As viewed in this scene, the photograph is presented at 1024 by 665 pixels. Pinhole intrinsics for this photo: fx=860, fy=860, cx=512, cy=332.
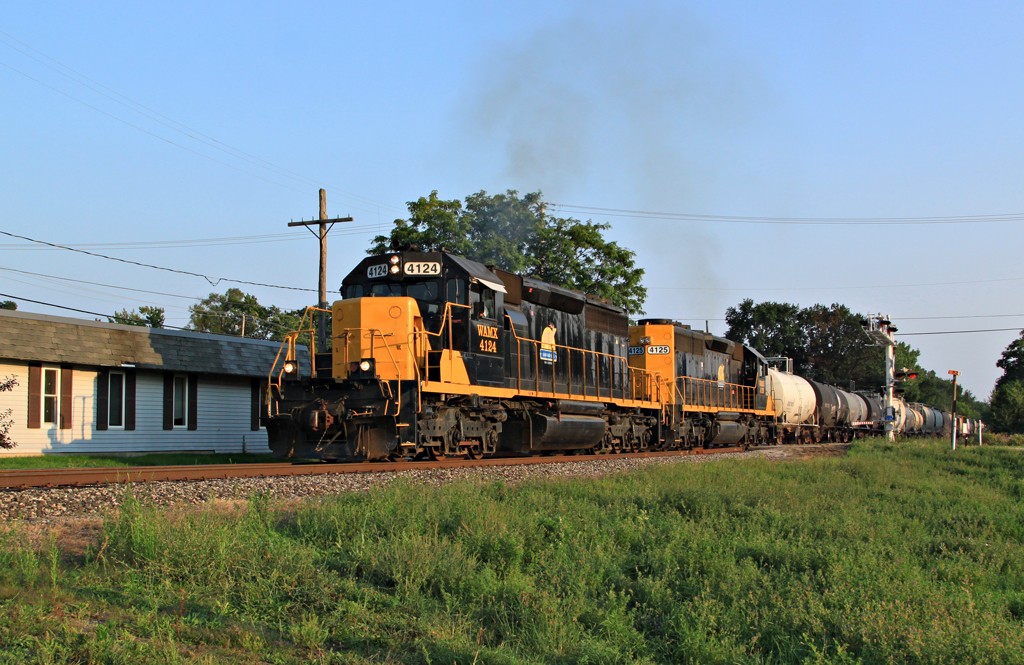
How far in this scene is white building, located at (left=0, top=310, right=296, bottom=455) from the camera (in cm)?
1894

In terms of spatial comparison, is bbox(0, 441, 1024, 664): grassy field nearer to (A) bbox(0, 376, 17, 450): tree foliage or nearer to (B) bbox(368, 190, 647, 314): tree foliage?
(A) bbox(0, 376, 17, 450): tree foliage

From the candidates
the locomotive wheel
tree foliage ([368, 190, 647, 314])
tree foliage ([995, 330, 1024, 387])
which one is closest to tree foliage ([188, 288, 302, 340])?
tree foliage ([368, 190, 647, 314])

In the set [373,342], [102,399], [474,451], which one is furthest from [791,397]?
[102,399]

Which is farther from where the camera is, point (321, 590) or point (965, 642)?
point (321, 590)

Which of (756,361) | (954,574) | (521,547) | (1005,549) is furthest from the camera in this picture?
(756,361)

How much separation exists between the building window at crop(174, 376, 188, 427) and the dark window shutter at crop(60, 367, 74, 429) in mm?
2826

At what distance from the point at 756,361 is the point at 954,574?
76.0ft

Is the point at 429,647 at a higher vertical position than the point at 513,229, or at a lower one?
lower

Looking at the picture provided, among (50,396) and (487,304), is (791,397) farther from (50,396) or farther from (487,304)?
(50,396)

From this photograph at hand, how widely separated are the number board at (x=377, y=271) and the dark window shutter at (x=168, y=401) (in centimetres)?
934

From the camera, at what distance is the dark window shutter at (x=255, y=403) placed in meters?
24.1

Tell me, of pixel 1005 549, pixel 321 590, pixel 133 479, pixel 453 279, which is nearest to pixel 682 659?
pixel 321 590

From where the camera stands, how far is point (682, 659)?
18.0ft

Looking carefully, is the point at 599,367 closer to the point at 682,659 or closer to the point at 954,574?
the point at 954,574
